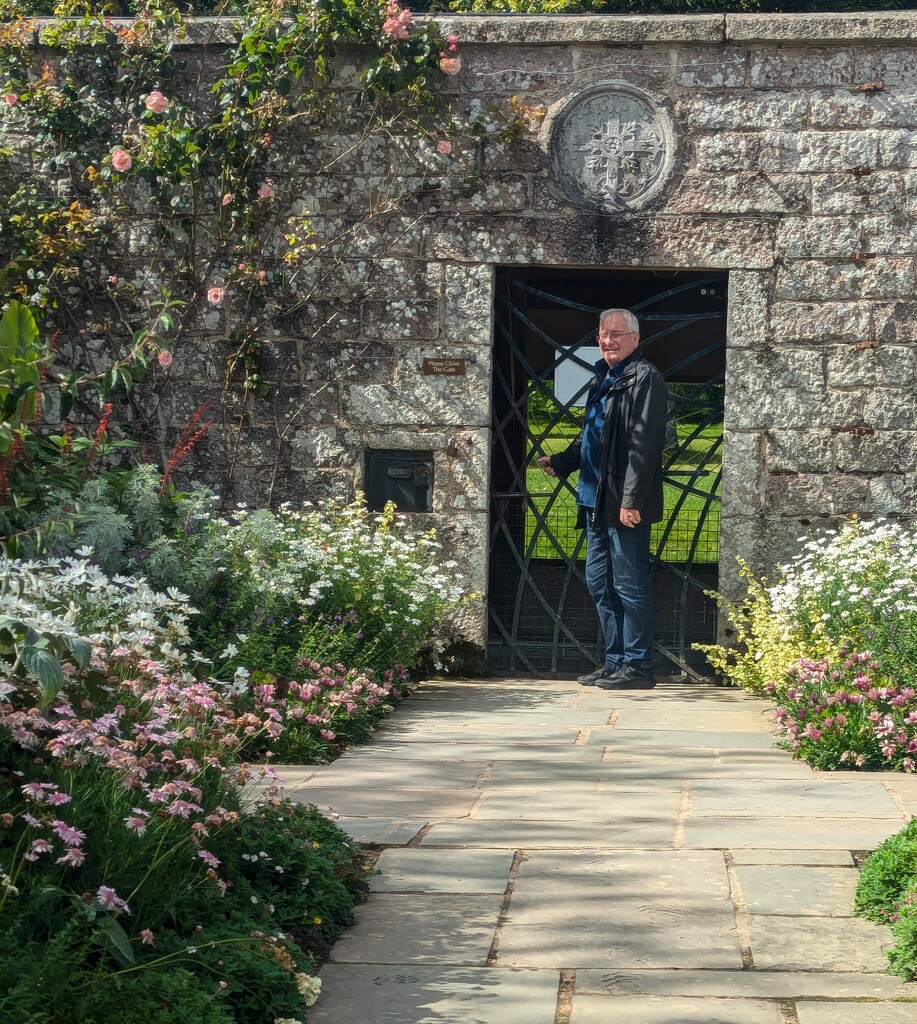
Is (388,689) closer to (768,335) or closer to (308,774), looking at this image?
(308,774)

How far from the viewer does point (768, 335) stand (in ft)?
22.7

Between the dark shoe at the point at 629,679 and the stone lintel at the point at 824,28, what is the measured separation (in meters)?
3.13

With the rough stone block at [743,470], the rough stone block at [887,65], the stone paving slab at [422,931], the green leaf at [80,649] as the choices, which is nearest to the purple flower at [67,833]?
the green leaf at [80,649]

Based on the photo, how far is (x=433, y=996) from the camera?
2.75 metres

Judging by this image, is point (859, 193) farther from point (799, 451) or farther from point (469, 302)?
point (469, 302)

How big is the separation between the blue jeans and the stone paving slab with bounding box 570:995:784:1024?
4.10 meters

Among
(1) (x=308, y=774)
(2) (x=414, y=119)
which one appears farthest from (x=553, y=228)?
(1) (x=308, y=774)

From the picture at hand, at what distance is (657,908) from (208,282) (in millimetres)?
4859

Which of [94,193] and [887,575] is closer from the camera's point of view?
[887,575]

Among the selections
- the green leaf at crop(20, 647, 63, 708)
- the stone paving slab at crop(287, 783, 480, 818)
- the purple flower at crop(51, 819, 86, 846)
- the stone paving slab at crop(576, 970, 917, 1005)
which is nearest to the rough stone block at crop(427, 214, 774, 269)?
the stone paving slab at crop(287, 783, 480, 818)

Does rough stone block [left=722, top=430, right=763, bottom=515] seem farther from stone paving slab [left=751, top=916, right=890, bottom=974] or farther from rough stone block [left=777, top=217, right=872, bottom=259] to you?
stone paving slab [left=751, top=916, right=890, bottom=974]

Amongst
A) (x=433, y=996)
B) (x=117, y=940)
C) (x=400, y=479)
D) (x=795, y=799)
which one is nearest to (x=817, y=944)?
(x=433, y=996)

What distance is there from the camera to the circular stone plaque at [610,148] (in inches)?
273

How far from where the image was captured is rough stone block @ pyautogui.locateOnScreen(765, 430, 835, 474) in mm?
6914
